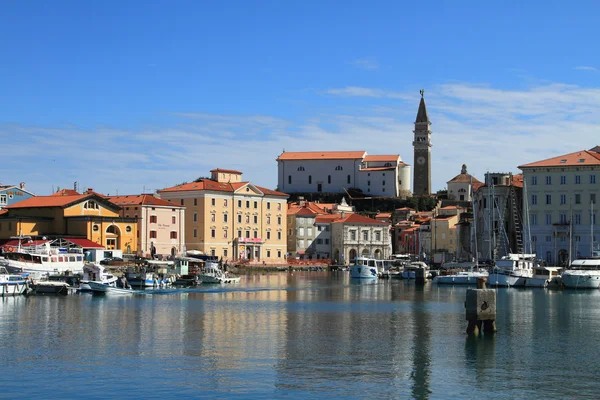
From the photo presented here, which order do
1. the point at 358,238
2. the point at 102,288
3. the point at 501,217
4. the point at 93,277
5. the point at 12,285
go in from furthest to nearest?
the point at 358,238
the point at 501,217
the point at 93,277
the point at 102,288
the point at 12,285

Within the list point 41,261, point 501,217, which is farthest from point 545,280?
point 41,261

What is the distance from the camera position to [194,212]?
106 meters

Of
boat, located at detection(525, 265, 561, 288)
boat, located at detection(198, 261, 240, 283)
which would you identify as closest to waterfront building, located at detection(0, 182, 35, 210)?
boat, located at detection(198, 261, 240, 283)

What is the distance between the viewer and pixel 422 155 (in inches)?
6624

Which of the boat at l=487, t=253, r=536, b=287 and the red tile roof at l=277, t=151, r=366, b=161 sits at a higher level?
the red tile roof at l=277, t=151, r=366, b=161

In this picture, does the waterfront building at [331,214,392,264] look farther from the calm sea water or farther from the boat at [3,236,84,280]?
the calm sea water

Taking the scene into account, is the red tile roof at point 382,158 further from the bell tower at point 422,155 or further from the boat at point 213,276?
the boat at point 213,276

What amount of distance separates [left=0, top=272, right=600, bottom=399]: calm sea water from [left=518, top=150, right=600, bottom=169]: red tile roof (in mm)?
38302

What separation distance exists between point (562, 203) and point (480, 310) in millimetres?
56201

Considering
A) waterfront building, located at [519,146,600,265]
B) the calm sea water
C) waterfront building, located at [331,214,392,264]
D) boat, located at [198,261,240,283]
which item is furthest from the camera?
waterfront building, located at [331,214,392,264]

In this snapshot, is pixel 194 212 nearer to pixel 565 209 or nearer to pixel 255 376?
pixel 565 209

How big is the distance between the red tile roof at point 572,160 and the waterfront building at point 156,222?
122 feet

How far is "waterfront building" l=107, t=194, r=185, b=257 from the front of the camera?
9581 cm

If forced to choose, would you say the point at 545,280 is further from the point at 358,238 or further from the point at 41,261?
the point at 358,238
